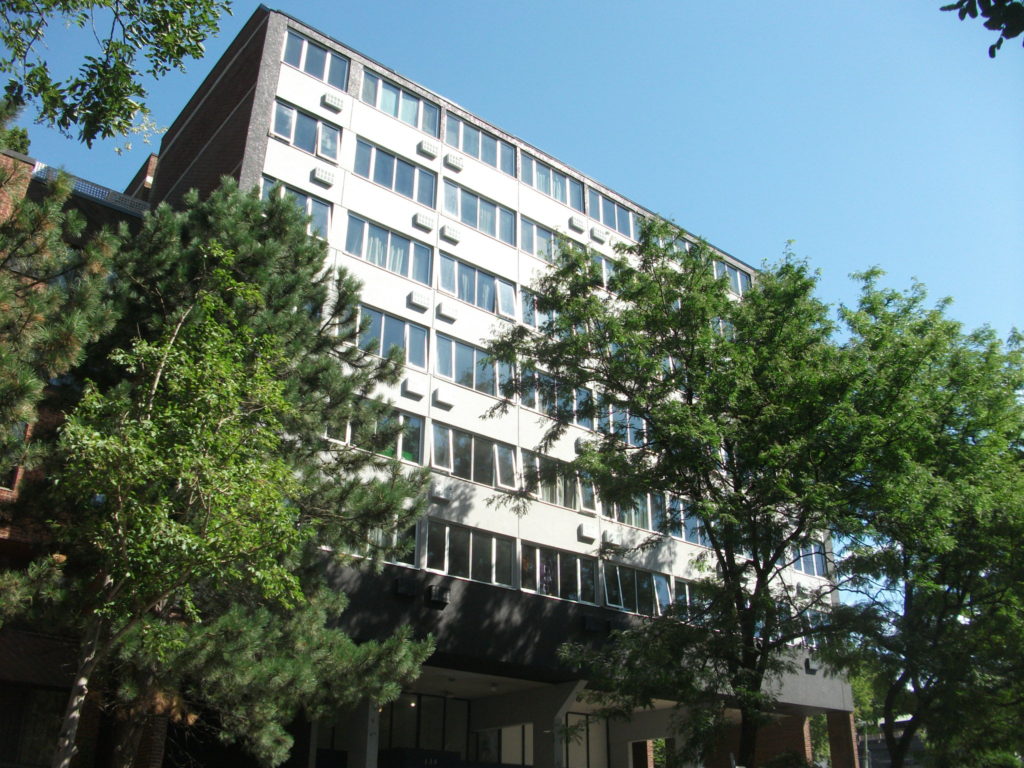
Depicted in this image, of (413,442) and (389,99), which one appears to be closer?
(413,442)

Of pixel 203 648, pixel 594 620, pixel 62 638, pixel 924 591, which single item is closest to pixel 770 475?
pixel 924 591

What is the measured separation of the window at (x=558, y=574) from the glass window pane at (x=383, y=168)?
11.2 meters

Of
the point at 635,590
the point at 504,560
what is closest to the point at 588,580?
the point at 635,590

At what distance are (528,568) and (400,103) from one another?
14733 mm

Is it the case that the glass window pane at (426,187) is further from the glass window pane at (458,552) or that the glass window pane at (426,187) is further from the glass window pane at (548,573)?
the glass window pane at (548,573)

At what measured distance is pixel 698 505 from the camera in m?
17.7

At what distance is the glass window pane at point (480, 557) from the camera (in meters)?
22.7

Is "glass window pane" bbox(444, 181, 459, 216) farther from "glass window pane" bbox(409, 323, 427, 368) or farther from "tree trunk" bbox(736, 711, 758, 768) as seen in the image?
"tree trunk" bbox(736, 711, 758, 768)

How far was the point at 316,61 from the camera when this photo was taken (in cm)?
2650

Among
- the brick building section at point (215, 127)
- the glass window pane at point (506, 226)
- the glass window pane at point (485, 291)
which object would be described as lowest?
the glass window pane at point (485, 291)

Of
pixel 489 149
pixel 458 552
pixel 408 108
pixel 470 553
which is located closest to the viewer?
pixel 458 552

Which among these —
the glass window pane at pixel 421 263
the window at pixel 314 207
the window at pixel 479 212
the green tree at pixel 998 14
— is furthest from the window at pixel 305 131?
the green tree at pixel 998 14

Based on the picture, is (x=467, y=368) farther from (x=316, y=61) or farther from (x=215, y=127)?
(x=215, y=127)

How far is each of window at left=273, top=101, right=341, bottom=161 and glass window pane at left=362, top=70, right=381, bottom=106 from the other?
2074 mm
